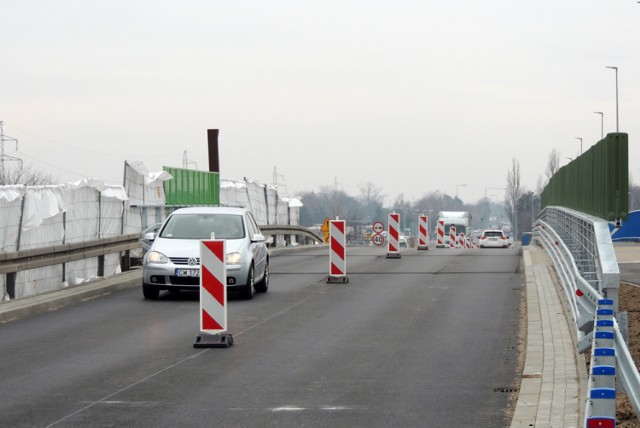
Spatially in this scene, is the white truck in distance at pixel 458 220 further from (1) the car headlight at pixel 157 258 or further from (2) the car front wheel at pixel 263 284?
(1) the car headlight at pixel 157 258

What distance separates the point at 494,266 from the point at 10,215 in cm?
1207

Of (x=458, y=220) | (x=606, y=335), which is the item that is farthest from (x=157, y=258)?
(x=458, y=220)

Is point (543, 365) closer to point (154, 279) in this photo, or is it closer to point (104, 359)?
point (104, 359)

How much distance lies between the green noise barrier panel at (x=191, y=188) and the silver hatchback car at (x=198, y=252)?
11.0m

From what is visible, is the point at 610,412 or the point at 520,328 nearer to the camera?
the point at 610,412

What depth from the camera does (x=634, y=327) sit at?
1487 cm

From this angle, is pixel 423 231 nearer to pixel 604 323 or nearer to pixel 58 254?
pixel 58 254

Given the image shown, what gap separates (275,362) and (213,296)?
1756mm

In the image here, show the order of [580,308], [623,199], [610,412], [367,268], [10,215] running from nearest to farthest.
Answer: [610,412] → [580,308] → [623,199] → [10,215] → [367,268]

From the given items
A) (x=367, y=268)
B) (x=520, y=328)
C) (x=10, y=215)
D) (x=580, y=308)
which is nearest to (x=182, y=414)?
(x=580, y=308)

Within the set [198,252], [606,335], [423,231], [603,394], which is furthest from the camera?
[423,231]

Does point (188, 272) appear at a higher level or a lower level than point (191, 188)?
lower

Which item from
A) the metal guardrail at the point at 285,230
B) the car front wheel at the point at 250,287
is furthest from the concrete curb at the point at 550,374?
the metal guardrail at the point at 285,230

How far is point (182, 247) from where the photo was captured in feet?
60.4
